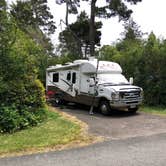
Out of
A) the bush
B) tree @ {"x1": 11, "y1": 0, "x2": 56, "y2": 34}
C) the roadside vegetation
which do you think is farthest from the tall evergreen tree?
the bush

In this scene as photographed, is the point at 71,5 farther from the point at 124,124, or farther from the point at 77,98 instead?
the point at 124,124

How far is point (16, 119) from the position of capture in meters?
11.4

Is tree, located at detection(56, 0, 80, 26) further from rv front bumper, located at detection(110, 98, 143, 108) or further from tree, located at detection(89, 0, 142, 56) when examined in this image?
rv front bumper, located at detection(110, 98, 143, 108)

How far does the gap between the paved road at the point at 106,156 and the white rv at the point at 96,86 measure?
5.96 m

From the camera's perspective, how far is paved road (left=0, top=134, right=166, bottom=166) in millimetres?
7430

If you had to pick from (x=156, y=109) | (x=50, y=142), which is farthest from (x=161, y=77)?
(x=50, y=142)

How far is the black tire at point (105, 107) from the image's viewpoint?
612 inches

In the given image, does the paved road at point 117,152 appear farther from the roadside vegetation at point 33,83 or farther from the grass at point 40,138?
the roadside vegetation at point 33,83

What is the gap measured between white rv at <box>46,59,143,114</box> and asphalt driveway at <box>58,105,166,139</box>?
2.04ft

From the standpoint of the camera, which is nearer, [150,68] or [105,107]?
[105,107]

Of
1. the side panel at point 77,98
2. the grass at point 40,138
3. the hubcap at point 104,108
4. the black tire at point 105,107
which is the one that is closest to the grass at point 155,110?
the black tire at point 105,107

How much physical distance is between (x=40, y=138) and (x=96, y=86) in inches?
271

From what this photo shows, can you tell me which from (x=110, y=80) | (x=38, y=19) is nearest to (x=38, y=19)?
(x=38, y=19)

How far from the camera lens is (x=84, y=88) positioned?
17.5m
